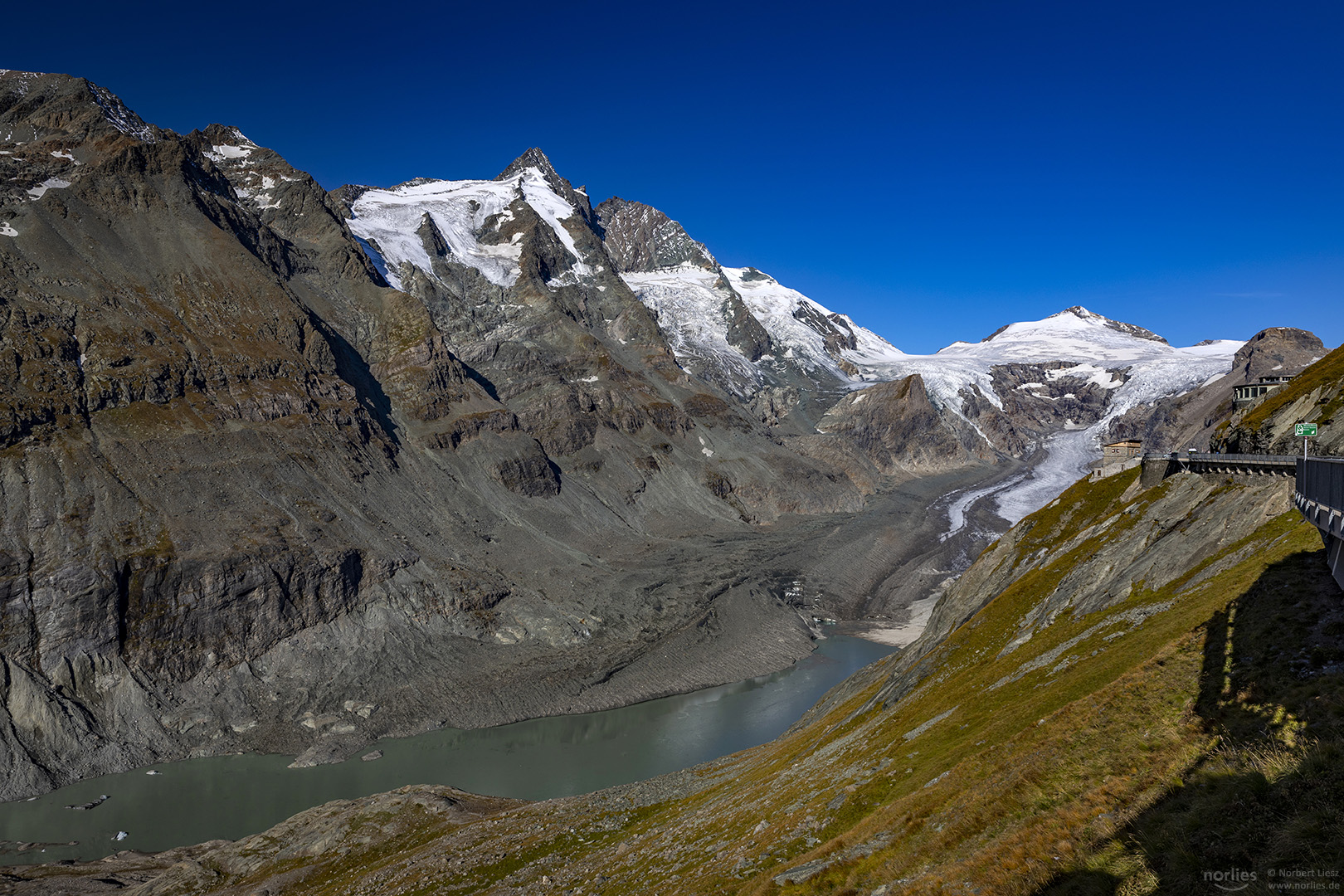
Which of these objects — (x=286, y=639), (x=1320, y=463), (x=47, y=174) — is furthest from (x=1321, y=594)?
(x=47, y=174)

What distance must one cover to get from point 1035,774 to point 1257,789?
6561 millimetres

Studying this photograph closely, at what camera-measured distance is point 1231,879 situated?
1179cm

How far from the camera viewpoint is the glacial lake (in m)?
64.9

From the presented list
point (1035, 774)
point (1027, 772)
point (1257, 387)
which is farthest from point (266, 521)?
point (1257, 387)

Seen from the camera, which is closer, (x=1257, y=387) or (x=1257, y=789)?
(x=1257, y=789)

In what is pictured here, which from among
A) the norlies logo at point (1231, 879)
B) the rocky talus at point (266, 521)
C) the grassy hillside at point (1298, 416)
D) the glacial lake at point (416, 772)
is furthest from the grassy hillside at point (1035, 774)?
the rocky talus at point (266, 521)

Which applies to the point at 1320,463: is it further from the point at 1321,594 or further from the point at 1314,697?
the point at 1314,697

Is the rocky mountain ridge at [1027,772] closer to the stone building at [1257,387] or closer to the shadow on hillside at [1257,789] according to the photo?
the shadow on hillside at [1257,789]

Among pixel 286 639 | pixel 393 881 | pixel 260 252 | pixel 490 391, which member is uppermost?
pixel 260 252

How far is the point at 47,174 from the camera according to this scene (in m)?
121

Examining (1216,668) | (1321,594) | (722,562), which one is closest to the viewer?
(1216,668)

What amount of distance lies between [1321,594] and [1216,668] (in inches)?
197

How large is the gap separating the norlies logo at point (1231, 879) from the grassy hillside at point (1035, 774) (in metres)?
0.31

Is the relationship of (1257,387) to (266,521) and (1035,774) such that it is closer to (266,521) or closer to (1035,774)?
(1035,774)
